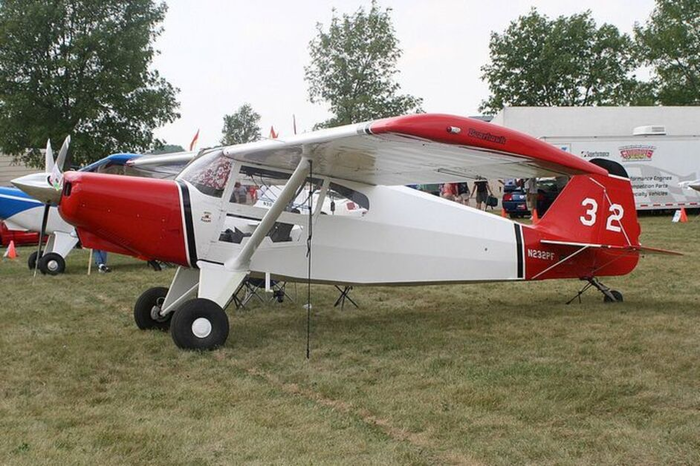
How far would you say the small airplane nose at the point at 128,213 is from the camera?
6828mm

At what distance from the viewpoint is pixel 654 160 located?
24.9 m

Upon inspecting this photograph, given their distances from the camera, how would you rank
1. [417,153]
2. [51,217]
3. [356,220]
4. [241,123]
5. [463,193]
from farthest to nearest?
[241,123] → [463,193] → [51,217] → [356,220] → [417,153]

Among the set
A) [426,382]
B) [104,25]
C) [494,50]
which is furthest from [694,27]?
[426,382]

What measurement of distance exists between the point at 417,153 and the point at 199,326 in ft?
9.16

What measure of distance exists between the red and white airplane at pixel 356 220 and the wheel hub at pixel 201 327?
1cm

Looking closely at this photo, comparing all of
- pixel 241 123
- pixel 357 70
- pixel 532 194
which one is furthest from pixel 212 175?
pixel 241 123

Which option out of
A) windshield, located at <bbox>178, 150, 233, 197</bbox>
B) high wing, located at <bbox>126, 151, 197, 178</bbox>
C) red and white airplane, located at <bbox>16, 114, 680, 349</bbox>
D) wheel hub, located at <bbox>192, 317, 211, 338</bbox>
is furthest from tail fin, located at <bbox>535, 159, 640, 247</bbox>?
high wing, located at <bbox>126, 151, 197, 178</bbox>

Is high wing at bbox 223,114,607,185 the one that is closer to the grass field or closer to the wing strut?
the wing strut

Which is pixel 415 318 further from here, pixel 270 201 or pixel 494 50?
pixel 494 50

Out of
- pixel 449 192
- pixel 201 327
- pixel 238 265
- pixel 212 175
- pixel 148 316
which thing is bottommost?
pixel 148 316

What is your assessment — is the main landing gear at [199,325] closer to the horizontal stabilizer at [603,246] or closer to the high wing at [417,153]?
the high wing at [417,153]

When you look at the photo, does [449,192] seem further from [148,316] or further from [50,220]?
[148,316]

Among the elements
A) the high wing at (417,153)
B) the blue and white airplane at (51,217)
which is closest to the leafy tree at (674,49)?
the blue and white airplane at (51,217)

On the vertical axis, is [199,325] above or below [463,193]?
below
